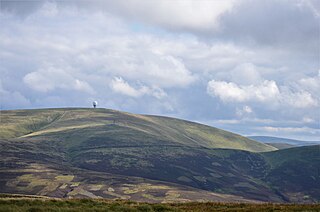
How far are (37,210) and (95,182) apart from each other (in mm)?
160063

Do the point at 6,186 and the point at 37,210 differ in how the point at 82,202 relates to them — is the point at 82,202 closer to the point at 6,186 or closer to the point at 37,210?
the point at 37,210

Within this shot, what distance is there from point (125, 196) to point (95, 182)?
33419 millimetres

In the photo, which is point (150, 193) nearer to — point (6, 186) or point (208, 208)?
point (6, 186)

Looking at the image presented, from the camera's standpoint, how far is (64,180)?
194 metres

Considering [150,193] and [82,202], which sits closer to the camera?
[82,202]

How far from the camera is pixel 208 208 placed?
48188mm

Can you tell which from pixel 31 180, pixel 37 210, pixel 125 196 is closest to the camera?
pixel 37 210

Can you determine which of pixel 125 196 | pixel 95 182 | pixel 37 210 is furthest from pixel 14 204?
pixel 95 182

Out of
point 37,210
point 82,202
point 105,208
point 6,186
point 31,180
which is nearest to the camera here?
point 37,210

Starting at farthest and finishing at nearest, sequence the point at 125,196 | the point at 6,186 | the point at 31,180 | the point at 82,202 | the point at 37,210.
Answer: the point at 31,180
the point at 6,186
the point at 125,196
the point at 82,202
the point at 37,210

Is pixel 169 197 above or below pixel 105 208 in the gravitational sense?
below

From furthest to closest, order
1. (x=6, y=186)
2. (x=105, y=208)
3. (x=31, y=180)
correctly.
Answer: (x=31, y=180) < (x=6, y=186) < (x=105, y=208)

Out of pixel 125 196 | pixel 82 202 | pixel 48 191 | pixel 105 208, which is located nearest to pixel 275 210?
pixel 105 208

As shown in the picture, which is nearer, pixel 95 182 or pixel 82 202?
pixel 82 202
